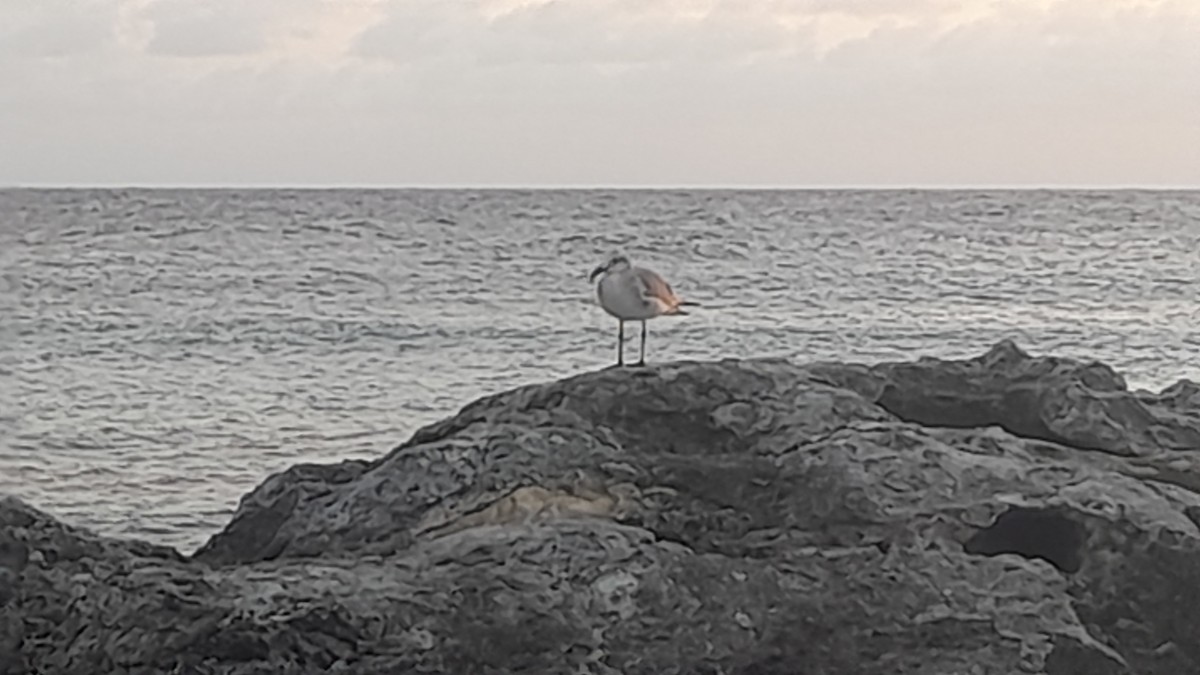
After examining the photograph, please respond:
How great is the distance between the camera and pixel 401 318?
102 feet

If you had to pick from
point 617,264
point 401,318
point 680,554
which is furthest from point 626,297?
point 401,318

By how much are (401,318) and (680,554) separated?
26.2 m

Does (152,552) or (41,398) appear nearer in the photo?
(152,552)

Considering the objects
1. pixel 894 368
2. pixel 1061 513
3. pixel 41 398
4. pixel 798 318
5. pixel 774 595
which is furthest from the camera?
pixel 798 318

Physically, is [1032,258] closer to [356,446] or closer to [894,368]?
[356,446]

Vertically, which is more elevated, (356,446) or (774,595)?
(774,595)

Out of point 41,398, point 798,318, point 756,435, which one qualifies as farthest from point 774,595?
point 798,318

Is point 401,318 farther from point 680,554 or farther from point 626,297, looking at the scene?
point 680,554

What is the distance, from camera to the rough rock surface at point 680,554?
4.82m

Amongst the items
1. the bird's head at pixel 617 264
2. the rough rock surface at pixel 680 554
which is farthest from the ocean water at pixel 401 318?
the rough rock surface at pixel 680 554

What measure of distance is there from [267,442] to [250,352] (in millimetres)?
9130

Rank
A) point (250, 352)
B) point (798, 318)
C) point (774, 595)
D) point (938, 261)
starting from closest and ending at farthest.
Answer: point (774, 595), point (250, 352), point (798, 318), point (938, 261)

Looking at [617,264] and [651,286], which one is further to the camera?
[617,264]

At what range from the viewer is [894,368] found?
267 inches
